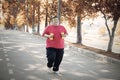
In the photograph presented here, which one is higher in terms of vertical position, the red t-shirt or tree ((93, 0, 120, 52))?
tree ((93, 0, 120, 52))

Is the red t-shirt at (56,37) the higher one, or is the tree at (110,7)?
the tree at (110,7)

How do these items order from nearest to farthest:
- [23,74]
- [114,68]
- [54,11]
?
[23,74] < [114,68] < [54,11]

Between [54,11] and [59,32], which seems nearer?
[59,32]

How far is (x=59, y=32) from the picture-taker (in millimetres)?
10258

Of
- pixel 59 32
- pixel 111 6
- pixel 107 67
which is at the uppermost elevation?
pixel 111 6

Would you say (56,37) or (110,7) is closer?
(56,37)

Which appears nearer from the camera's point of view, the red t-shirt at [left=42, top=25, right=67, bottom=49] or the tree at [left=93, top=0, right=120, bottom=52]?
the red t-shirt at [left=42, top=25, right=67, bottom=49]

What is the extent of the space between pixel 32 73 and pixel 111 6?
876 centimetres

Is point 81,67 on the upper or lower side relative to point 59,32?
lower

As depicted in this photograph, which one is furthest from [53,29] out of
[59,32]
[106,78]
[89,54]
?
[89,54]

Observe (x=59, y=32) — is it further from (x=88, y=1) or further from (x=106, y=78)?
(x=88, y=1)

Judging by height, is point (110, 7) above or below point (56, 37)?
above

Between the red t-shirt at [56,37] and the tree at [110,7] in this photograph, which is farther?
the tree at [110,7]

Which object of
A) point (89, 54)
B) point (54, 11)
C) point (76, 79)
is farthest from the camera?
point (54, 11)
